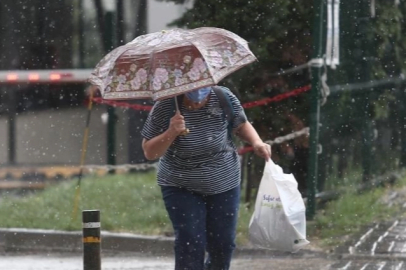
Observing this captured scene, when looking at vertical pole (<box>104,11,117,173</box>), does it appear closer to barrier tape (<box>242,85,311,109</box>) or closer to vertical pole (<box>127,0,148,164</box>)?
vertical pole (<box>127,0,148,164</box>)

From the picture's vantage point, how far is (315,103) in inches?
410

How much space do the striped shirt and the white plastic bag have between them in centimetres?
39

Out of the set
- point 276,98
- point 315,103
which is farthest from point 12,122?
point 315,103

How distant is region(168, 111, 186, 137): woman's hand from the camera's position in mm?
6164

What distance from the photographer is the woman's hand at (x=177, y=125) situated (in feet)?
20.2

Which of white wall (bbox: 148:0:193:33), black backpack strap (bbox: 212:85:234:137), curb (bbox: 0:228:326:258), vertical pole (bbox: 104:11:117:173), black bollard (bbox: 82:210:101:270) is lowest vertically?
curb (bbox: 0:228:326:258)

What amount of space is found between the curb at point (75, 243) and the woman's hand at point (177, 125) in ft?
11.9

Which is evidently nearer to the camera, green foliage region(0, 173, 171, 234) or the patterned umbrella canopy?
the patterned umbrella canopy

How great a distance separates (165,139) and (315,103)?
14.3 ft

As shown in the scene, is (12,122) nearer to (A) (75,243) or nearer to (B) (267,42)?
(A) (75,243)

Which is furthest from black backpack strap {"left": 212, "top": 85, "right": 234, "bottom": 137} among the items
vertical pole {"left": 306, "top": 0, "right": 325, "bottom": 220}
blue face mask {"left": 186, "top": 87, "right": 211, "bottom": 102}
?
vertical pole {"left": 306, "top": 0, "right": 325, "bottom": 220}

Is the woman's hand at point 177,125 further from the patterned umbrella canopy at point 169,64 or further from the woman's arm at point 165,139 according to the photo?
the patterned umbrella canopy at point 169,64

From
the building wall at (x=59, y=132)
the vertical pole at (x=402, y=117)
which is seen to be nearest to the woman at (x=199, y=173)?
the vertical pole at (x=402, y=117)

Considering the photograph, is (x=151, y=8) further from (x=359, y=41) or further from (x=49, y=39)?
(x=359, y=41)
